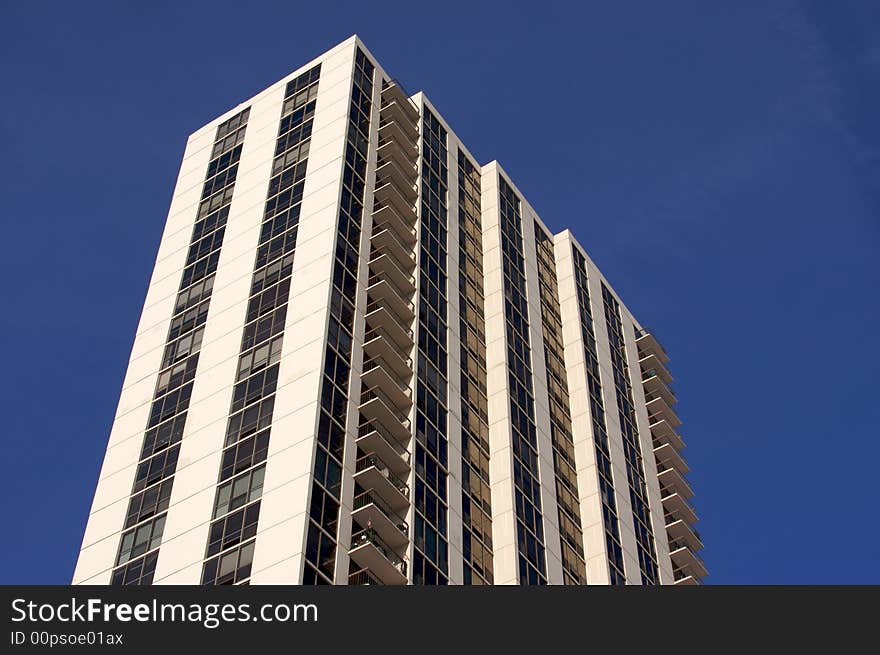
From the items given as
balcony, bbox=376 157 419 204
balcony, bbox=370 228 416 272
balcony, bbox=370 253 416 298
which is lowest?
balcony, bbox=370 253 416 298

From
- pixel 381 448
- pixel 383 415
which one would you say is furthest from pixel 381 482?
pixel 383 415

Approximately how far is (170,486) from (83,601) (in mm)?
40018

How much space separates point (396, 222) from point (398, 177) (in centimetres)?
545

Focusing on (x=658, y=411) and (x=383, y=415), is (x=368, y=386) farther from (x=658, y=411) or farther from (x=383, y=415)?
(x=658, y=411)

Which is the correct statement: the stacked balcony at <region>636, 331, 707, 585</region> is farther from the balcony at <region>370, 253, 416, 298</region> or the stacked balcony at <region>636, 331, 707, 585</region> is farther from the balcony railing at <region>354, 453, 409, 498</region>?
the balcony railing at <region>354, 453, 409, 498</region>

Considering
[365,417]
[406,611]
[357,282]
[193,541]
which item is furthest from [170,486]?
[406,611]

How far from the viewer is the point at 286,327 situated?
8494 cm

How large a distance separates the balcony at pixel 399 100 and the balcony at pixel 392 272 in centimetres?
1946

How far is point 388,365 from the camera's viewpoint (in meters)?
87.6

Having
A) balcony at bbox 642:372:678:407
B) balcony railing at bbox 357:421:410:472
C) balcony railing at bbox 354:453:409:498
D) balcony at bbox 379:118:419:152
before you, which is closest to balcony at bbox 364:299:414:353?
balcony railing at bbox 357:421:410:472

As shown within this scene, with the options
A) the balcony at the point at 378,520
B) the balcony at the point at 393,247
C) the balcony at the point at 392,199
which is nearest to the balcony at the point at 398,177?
the balcony at the point at 392,199

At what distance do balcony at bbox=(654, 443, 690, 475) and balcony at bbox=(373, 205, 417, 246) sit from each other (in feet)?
113

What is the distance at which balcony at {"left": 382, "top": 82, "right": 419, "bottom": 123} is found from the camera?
11069 cm

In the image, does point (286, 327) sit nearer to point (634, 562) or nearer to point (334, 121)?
point (334, 121)
